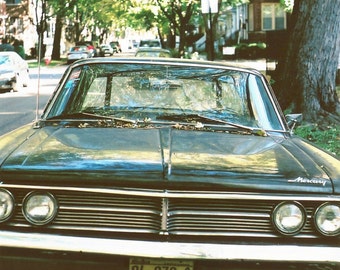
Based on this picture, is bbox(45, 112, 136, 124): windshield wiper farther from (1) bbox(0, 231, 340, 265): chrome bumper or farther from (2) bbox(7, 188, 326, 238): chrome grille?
(1) bbox(0, 231, 340, 265): chrome bumper

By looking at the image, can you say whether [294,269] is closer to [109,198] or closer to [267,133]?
[109,198]

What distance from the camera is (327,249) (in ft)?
10.5

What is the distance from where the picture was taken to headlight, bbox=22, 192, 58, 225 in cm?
322

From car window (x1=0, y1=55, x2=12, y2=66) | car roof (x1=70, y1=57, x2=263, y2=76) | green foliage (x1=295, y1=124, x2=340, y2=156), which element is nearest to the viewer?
car roof (x1=70, y1=57, x2=263, y2=76)

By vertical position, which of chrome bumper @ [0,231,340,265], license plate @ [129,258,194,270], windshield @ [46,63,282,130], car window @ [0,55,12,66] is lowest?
license plate @ [129,258,194,270]

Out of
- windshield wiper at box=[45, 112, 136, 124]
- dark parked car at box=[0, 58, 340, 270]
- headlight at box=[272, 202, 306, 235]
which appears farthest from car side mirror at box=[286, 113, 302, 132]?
headlight at box=[272, 202, 306, 235]

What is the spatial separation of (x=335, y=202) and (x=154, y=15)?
146 ft

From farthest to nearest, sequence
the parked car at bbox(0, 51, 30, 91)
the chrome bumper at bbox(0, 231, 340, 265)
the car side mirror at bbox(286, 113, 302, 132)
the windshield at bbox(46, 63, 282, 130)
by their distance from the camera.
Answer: the parked car at bbox(0, 51, 30, 91) < the car side mirror at bbox(286, 113, 302, 132) < the windshield at bbox(46, 63, 282, 130) < the chrome bumper at bbox(0, 231, 340, 265)

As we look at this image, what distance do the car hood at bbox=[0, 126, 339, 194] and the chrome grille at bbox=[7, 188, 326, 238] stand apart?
0.28 ft

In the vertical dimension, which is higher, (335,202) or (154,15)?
(154,15)

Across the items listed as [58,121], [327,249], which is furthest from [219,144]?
[58,121]

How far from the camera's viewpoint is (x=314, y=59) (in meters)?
11.8

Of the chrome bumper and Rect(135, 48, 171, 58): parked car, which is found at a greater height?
Rect(135, 48, 171, 58): parked car

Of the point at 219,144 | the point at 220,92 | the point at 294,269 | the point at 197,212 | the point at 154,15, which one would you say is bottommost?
the point at 294,269
